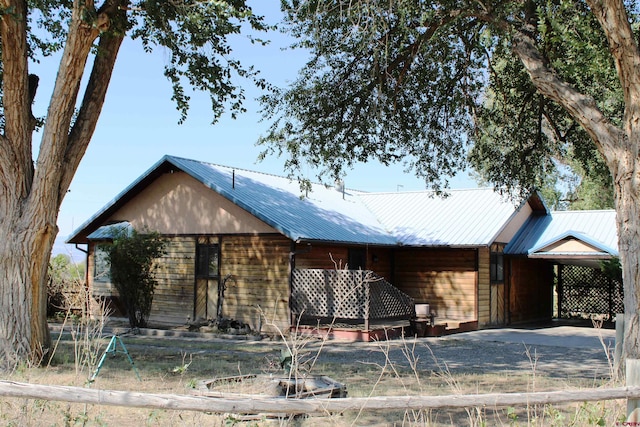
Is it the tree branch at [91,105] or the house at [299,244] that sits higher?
the tree branch at [91,105]

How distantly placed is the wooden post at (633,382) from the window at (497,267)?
54.9 feet

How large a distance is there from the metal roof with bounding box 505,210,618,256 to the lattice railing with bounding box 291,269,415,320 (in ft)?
19.8

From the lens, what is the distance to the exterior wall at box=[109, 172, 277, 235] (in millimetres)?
19094

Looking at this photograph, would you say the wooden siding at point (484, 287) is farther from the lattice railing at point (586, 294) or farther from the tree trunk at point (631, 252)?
the tree trunk at point (631, 252)

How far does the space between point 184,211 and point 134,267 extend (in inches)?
108

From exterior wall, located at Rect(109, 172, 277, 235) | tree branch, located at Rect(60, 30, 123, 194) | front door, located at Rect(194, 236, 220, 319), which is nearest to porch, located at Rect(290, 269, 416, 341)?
exterior wall, located at Rect(109, 172, 277, 235)

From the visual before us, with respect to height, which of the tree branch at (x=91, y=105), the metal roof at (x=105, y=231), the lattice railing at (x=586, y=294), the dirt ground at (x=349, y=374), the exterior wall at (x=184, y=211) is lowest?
the dirt ground at (x=349, y=374)

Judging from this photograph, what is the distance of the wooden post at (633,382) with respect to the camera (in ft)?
17.1

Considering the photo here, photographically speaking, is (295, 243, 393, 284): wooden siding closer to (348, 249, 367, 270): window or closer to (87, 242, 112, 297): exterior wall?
(348, 249, 367, 270): window

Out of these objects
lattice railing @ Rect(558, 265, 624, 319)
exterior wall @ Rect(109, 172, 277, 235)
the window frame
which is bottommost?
lattice railing @ Rect(558, 265, 624, 319)

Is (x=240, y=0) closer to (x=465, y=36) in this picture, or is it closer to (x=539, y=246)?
(x=465, y=36)

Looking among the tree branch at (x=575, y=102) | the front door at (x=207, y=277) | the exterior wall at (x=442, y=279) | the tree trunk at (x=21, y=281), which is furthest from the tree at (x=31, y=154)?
the exterior wall at (x=442, y=279)

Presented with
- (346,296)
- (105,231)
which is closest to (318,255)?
(346,296)

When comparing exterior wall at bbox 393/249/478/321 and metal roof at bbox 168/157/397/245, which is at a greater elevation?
metal roof at bbox 168/157/397/245
